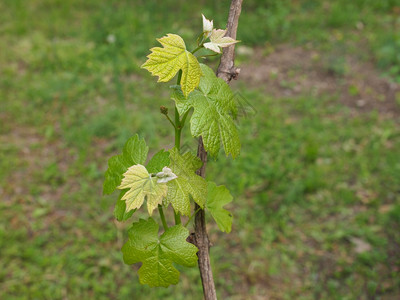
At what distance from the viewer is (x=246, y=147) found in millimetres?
3455

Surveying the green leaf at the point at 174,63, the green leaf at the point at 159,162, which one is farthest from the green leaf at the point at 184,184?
the green leaf at the point at 174,63

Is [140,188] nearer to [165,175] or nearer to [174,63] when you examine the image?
[165,175]

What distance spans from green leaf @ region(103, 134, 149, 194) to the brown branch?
0.12 metres

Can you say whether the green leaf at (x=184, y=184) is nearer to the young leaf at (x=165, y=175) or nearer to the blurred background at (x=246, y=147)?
the young leaf at (x=165, y=175)

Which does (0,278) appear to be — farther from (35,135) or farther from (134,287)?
(35,135)

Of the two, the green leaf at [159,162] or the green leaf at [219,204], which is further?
the green leaf at [219,204]

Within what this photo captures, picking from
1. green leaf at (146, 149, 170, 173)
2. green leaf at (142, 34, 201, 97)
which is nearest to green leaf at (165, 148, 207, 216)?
green leaf at (146, 149, 170, 173)

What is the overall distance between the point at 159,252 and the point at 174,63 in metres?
0.37

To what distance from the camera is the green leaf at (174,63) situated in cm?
69

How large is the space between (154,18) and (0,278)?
3.83 metres

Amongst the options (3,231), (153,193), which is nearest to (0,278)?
(3,231)

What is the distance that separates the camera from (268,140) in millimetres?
3494

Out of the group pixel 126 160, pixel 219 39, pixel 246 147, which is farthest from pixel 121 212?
pixel 246 147

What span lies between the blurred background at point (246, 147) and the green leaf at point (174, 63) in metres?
0.30
